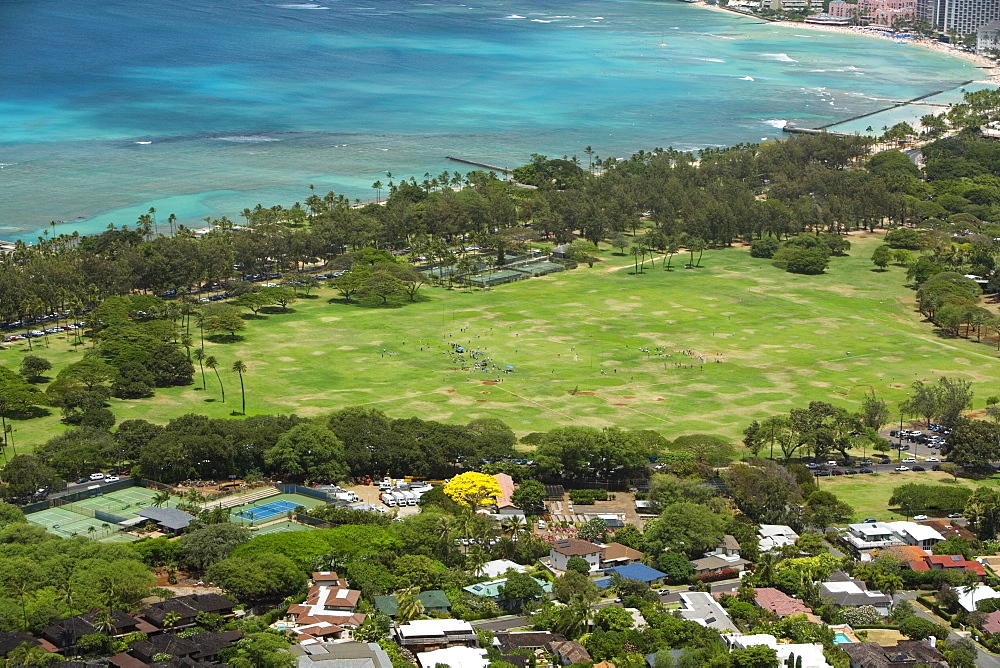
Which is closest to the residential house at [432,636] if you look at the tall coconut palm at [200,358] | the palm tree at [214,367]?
the palm tree at [214,367]

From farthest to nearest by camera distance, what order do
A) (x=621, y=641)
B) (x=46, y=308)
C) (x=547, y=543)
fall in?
(x=46, y=308), (x=547, y=543), (x=621, y=641)

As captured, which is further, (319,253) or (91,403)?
(319,253)

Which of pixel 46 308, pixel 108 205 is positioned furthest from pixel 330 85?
pixel 46 308

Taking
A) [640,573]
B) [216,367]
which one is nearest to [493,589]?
[640,573]

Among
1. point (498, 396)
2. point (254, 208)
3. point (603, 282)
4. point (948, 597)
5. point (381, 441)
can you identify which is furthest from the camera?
point (254, 208)

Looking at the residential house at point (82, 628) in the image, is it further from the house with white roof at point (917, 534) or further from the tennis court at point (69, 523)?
the house with white roof at point (917, 534)

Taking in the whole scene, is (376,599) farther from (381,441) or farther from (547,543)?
(381,441)
